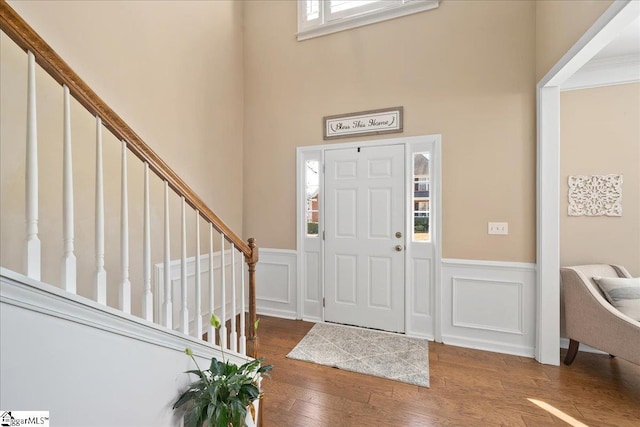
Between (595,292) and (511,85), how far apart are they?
193 cm

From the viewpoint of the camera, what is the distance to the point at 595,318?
2.21m

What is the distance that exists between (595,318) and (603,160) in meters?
1.51

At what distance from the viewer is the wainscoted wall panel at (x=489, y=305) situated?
2584mm

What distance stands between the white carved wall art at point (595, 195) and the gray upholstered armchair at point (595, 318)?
519 millimetres

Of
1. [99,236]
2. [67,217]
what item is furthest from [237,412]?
[67,217]

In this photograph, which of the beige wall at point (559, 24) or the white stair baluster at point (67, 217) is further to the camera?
the beige wall at point (559, 24)

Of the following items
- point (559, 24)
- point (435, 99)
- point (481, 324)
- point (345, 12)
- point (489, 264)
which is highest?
point (345, 12)

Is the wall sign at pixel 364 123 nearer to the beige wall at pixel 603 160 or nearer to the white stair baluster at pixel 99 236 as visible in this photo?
the beige wall at pixel 603 160

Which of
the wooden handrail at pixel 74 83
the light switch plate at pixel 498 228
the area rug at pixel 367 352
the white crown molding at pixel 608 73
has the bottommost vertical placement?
the area rug at pixel 367 352

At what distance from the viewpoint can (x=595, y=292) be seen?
7.37 ft

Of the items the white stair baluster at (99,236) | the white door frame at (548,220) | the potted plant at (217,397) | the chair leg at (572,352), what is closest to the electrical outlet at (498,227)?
the white door frame at (548,220)

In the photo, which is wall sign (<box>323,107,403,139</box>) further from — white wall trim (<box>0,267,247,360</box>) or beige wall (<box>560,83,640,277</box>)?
white wall trim (<box>0,267,247,360</box>)

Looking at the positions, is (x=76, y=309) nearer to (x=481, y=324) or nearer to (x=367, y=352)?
(x=367, y=352)

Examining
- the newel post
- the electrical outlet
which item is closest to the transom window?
the electrical outlet
